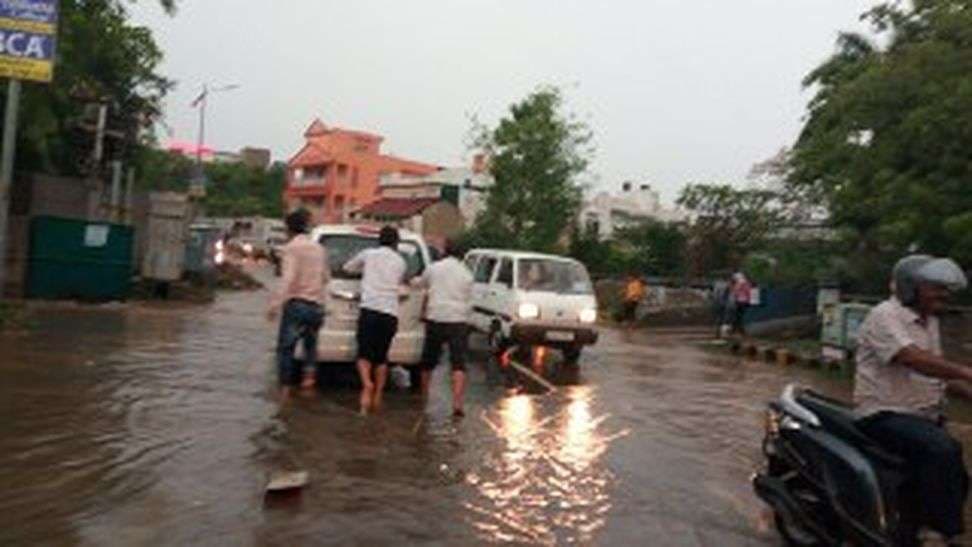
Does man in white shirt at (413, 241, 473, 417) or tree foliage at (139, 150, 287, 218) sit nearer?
man in white shirt at (413, 241, 473, 417)

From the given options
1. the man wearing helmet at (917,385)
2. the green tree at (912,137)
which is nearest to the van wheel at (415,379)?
the man wearing helmet at (917,385)

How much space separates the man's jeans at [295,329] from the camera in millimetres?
12125

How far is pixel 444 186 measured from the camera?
77.6 metres

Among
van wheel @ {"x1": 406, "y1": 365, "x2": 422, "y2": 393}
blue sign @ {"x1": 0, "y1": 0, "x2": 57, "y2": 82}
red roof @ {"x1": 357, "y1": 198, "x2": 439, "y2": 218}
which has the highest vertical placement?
red roof @ {"x1": 357, "y1": 198, "x2": 439, "y2": 218}

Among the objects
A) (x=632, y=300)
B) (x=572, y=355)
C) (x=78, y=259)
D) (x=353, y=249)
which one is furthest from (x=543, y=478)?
(x=632, y=300)

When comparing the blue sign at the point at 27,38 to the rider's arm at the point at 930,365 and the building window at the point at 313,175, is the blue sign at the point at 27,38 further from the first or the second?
the building window at the point at 313,175

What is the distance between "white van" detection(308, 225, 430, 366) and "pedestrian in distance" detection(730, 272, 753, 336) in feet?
57.6

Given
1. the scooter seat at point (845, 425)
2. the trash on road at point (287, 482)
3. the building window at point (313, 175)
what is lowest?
the trash on road at point (287, 482)

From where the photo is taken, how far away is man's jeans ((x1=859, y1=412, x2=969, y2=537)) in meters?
6.29

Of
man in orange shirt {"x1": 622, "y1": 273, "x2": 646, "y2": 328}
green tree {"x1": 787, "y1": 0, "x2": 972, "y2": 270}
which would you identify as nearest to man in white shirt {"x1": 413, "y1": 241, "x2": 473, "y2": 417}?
green tree {"x1": 787, "y1": 0, "x2": 972, "y2": 270}

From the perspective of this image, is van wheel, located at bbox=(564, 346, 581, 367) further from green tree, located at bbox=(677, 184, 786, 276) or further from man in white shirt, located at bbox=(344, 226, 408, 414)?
green tree, located at bbox=(677, 184, 786, 276)

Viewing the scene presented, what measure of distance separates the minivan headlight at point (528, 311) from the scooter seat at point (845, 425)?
12.5m

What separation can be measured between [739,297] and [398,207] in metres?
52.3

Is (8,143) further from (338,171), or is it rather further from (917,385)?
(338,171)
